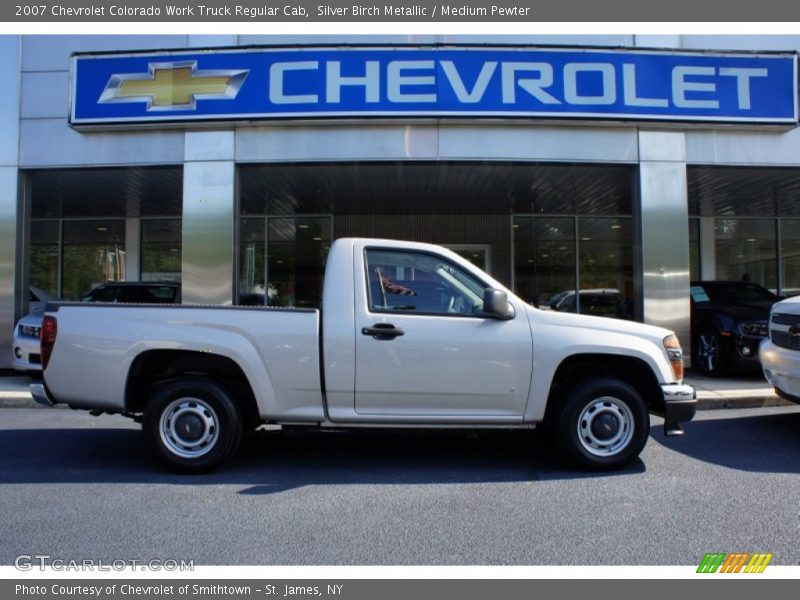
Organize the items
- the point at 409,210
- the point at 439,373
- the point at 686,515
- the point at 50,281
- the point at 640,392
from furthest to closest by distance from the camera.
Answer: the point at 50,281 < the point at 409,210 < the point at 640,392 < the point at 439,373 < the point at 686,515

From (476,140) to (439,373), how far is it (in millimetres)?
6107

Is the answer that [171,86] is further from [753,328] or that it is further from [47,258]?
[753,328]

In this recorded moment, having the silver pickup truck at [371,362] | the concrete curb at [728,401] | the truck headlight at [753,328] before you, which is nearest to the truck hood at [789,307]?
the concrete curb at [728,401]

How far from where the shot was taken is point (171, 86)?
9633 millimetres

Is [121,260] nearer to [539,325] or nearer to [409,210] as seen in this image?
[409,210]

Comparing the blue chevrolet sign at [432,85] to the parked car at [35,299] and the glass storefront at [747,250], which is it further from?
the glass storefront at [747,250]

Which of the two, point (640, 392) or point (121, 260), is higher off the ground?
point (121, 260)

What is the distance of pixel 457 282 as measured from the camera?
480cm

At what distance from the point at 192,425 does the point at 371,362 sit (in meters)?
1.57

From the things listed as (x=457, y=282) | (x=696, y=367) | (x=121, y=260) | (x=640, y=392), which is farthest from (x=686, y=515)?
(x=121, y=260)

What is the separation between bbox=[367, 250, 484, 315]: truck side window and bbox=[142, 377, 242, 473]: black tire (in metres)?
1.47

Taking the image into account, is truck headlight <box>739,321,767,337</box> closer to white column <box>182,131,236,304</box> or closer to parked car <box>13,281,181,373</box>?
white column <box>182,131,236,304</box>

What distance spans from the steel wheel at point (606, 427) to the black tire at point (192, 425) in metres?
2.83

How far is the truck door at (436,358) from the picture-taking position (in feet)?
15.0
